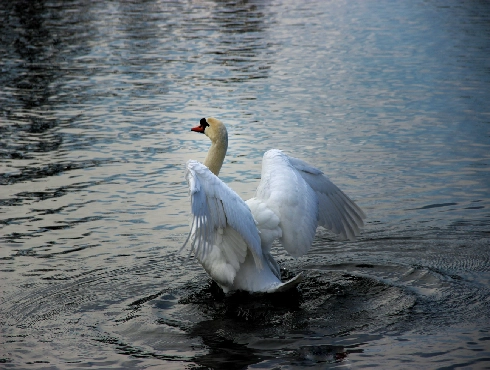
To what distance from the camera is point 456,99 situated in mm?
15453

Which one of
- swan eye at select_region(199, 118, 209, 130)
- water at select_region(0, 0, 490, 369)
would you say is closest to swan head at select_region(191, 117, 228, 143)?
swan eye at select_region(199, 118, 209, 130)

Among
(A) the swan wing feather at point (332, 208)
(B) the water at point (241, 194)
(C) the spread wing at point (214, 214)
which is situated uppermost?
(C) the spread wing at point (214, 214)

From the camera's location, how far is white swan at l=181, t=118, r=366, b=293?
6.95 m

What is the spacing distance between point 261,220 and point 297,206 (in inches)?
15.8

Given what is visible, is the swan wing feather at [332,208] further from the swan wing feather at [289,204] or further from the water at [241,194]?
the swan wing feather at [289,204]

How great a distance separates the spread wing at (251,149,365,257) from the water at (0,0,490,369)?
38cm

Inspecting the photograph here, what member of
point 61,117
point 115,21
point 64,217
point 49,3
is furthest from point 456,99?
point 49,3

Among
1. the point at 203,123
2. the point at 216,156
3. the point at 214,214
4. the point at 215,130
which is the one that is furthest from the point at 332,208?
the point at 214,214

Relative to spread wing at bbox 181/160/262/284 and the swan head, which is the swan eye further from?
spread wing at bbox 181/160/262/284

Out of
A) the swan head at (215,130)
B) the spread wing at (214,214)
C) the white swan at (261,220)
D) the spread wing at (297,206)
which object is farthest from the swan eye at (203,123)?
the spread wing at (214,214)

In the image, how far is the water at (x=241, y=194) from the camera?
6.70m

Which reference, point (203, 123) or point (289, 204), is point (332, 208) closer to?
point (289, 204)

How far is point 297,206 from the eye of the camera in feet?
25.3

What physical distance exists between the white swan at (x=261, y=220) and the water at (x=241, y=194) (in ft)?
0.89
